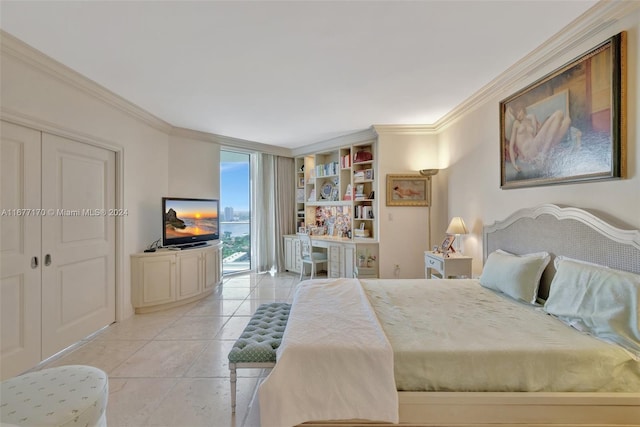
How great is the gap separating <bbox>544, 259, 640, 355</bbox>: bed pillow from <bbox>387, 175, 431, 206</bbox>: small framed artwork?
8.10 feet

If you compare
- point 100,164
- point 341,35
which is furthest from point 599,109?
point 100,164

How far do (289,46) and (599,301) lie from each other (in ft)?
8.75

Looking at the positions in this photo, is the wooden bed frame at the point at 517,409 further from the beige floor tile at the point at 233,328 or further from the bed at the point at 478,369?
the beige floor tile at the point at 233,328

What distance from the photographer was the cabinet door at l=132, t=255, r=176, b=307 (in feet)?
11.4

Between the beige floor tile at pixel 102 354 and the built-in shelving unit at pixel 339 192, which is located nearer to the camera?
the beige floor tile at pixel 102 354

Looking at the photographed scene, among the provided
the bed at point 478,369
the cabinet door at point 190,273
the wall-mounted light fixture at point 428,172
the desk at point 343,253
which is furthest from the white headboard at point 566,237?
the cabinet door at point 190,273

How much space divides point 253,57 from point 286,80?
48cm

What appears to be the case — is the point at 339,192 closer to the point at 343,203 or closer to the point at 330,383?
the point at 343,203

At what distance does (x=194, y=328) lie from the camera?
3.12 m

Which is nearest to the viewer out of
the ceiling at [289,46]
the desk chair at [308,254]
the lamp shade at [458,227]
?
the ceiling at [289,46]

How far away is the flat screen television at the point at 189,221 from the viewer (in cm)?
384

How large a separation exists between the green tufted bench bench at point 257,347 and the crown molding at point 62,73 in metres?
2.73

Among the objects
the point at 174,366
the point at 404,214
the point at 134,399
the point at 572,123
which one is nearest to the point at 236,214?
the point at 404,214

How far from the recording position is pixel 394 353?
1464mm
